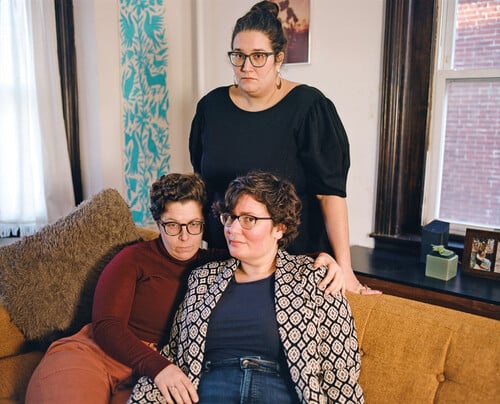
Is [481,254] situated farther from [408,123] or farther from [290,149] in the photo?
[290,149]

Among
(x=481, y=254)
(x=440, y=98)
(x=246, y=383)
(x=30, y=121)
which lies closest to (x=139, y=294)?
(x=246, y=383)

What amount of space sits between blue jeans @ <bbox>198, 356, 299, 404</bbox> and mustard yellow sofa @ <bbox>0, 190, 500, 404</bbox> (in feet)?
0.88

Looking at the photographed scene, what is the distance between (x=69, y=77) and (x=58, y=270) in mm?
1283

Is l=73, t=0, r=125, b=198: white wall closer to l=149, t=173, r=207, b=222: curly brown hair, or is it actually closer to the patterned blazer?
l=149, t=173, r=207, b=222: curly brown hair


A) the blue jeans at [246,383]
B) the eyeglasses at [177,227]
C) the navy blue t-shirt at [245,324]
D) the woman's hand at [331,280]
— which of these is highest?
the eyeglasses at [177,227]

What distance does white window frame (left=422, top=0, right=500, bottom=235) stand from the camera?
7.89 ft

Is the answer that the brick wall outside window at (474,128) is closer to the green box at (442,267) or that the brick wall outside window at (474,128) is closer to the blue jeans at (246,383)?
the green box at (442,267)

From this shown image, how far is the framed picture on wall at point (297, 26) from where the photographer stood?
2.75m

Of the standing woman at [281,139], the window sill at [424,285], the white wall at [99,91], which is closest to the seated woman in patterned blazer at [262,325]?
the standing woman at [281,139]

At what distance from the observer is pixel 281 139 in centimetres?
176

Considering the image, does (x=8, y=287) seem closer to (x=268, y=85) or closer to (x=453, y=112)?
(x=268, y=85)

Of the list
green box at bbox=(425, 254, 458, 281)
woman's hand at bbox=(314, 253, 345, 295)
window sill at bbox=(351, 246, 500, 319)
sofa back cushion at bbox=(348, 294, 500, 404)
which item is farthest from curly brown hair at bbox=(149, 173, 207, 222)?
green box at bbox=(425, 254, 458, 281)

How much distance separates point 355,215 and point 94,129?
4.96 feet

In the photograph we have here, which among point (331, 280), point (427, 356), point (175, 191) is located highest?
point (175, 191)
